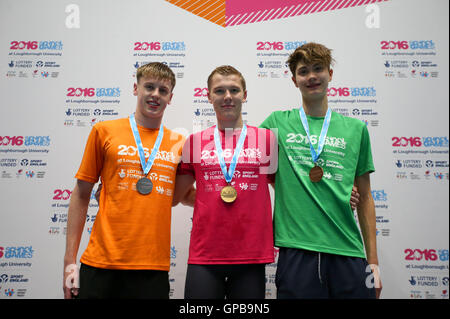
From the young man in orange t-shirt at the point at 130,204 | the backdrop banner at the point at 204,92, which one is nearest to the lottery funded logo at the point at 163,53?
the backdrop banner at the point at 204,92

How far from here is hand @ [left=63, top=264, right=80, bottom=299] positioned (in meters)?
1.75

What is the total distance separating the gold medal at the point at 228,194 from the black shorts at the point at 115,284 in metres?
0.70

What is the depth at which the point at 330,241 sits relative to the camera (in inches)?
67.3

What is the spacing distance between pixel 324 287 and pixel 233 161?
97 cm

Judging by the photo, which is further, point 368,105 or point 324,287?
point 368,105

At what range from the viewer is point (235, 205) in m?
1.76

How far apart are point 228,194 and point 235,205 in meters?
0.09

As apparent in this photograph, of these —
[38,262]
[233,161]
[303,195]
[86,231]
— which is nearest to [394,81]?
[303,195]

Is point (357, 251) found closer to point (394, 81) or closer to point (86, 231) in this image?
point (394, 81)

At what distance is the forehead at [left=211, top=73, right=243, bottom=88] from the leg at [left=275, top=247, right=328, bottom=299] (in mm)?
1215

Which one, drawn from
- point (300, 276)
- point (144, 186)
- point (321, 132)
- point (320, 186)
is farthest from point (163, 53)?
point (300, 276)

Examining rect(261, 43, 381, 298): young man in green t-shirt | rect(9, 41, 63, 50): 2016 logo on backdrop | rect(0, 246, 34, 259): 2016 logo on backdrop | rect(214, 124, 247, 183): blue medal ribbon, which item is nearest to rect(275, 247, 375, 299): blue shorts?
rect(261, 43, 381, 298): young man in green t-shirt

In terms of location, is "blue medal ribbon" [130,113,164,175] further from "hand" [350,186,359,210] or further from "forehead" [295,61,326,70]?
"hand" [350,186,359,210]

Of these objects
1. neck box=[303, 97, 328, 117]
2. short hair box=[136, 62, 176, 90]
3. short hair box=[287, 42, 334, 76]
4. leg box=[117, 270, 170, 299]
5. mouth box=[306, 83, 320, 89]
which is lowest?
leg box=[117, 270, 170, 299]
